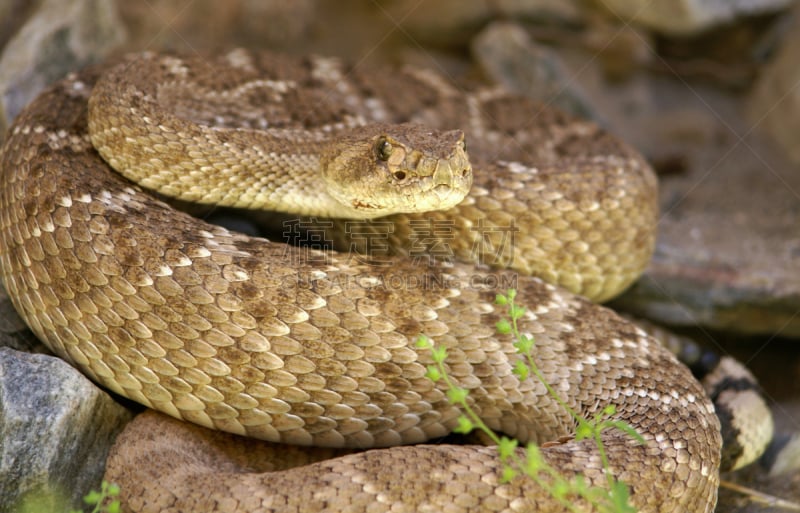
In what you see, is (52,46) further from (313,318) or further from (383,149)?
(313,318)

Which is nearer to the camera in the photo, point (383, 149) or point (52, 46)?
point (383, 149)

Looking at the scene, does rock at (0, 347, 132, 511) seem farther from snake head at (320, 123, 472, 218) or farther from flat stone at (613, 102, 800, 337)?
flat stone at (613, 102, 800, 337)

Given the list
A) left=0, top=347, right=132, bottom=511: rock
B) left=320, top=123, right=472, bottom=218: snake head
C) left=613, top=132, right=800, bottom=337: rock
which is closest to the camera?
left=0, top=347, right=132, bottom=511: rock

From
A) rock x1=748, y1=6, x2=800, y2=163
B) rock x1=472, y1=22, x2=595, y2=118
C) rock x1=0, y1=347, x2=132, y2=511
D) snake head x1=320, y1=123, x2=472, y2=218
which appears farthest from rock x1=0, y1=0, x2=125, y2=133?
rock x1=748, y1=6, x2=800, y2=163

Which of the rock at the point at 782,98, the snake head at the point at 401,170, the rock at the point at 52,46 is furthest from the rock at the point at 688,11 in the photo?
the rock at the point at 52,46

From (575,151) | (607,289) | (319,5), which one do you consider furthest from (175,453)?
(319,5)

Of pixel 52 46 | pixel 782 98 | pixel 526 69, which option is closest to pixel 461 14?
pixel 526 69
